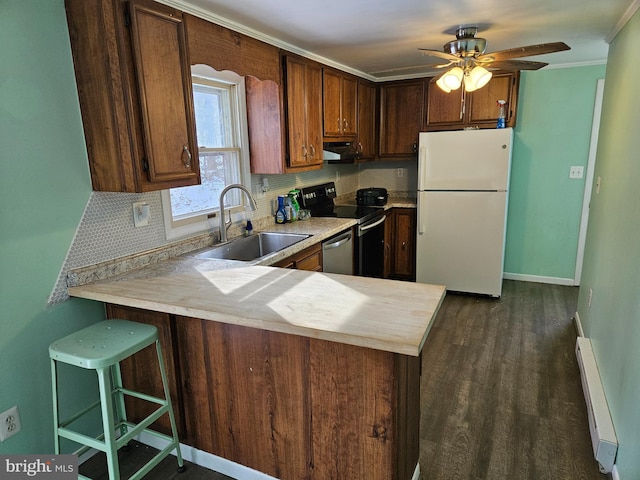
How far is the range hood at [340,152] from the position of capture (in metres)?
3.49

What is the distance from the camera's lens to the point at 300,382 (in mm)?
1560

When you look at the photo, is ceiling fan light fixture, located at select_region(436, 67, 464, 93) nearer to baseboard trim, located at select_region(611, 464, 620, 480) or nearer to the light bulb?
A: the light bulb

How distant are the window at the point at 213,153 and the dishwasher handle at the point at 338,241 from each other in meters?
0.70

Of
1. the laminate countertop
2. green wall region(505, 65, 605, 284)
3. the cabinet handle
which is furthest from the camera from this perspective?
green wall region(505, 65, 605, 284)

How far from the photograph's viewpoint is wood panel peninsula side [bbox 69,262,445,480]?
1.38 meters

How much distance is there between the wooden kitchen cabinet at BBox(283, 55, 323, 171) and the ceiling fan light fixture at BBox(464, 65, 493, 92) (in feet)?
3.83

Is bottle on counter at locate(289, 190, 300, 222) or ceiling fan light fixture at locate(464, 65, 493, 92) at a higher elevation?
ceiling fan light fixture at locate(464, 65, 493, 92)

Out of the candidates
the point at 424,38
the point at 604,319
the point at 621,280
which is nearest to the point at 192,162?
the point at 424,38

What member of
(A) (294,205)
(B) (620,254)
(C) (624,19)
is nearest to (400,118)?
(A) (294,205)

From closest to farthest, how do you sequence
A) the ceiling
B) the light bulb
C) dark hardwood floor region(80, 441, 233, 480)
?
1. dark hardwood floor region(80, 441, 233, 480)
2. the ceiling
3. the light bulb

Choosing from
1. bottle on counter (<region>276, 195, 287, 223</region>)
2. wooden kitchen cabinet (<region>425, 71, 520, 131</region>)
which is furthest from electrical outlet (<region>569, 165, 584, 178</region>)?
bottle on counter (<region>276, 195, 287, 223</region>)

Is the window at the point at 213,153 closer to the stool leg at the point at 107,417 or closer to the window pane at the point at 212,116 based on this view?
the window pane at the point at 212,116

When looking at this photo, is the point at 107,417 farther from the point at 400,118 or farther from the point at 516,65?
the point at 400,118

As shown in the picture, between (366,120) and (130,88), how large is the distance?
289cm
